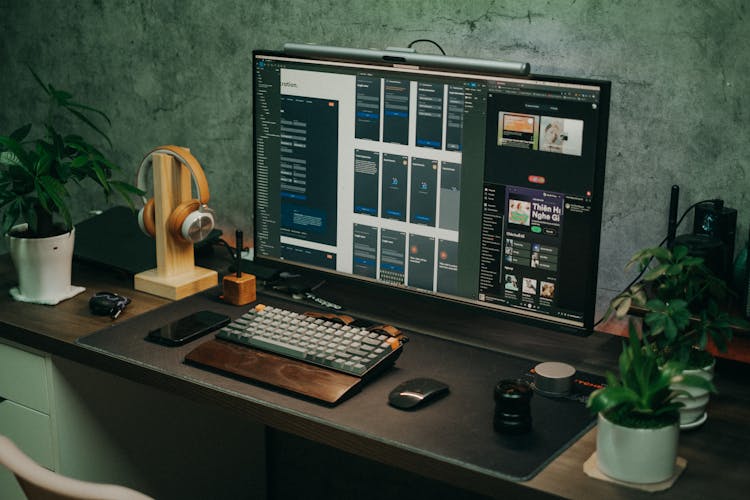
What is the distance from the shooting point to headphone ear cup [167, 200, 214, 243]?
6.79 ft

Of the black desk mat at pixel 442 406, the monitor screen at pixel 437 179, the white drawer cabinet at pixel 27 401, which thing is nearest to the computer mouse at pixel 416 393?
the black desk mat at pixel 442 406

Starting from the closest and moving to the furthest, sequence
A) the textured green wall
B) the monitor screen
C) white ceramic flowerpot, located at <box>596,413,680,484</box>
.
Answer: white ceramic flowerpot, located at <box>596,413,680,484</box>, the monitor screen, the textured green wall

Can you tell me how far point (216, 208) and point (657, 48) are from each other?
46.7 inches

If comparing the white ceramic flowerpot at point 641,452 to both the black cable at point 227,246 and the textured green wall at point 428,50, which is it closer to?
the textured green wall at point 428,50

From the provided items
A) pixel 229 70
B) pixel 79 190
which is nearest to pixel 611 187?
pixel 229 70

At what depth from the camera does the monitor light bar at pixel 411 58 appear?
1.69m

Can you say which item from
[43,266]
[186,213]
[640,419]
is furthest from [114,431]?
[640,419]

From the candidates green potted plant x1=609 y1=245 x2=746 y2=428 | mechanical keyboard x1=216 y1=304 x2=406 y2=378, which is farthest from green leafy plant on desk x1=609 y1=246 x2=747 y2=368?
mechanical keyboard x1=216 y1=304 x2=406 y2=378

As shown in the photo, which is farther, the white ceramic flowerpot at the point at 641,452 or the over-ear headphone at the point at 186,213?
the over-ear headphone at the point at 186,213

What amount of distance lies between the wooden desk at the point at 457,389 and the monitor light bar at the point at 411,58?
450mm

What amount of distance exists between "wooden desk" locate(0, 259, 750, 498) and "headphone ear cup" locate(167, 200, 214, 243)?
0.15m

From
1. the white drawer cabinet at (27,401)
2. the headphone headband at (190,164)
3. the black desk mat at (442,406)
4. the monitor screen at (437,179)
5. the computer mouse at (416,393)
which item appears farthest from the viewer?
the headphone headband at (190,164)

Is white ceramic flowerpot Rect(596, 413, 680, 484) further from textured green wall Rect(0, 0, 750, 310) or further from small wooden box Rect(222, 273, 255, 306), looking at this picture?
small wooden box Rect(222, 273, 255, 306)

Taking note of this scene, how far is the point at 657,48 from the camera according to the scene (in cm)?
184
